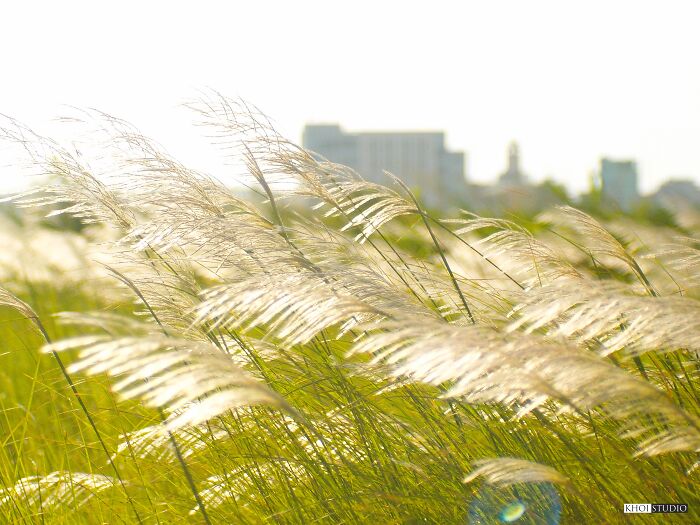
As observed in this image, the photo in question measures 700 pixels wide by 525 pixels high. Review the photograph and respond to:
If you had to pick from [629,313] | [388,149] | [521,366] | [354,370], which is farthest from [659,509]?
[388,149]

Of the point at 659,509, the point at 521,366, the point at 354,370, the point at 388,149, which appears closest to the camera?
the point at 521,366

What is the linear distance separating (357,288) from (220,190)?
696 millimetres

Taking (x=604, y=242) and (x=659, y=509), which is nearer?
(x=659, y=509)

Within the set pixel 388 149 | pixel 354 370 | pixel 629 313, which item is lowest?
pixel 388 149

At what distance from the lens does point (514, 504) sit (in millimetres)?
2064

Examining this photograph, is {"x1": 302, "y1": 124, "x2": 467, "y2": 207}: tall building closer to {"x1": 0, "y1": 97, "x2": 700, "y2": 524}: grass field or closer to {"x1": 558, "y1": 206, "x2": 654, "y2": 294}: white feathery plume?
{"x1": 558, "y1": 206, "x2": 654, "y2": 294}: white feathery plume

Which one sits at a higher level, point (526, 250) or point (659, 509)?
point (526, 250)

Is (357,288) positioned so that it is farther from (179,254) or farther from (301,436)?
(179,254)

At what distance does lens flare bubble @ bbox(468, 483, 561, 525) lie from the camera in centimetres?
203

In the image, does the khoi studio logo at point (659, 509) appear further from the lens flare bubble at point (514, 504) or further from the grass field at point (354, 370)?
the lens flare bubble at point (514, 504)

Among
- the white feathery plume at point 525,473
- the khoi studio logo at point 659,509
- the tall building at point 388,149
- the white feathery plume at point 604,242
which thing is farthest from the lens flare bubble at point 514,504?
the tall building at point 388,149

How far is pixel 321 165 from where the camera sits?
8.51 ft

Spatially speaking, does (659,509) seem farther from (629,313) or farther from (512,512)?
(629,313)

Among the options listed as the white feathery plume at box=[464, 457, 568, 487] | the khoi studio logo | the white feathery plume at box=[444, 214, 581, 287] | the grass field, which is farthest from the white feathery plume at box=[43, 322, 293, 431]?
the white feathery plume at box=[444, 214, 581, 287]
